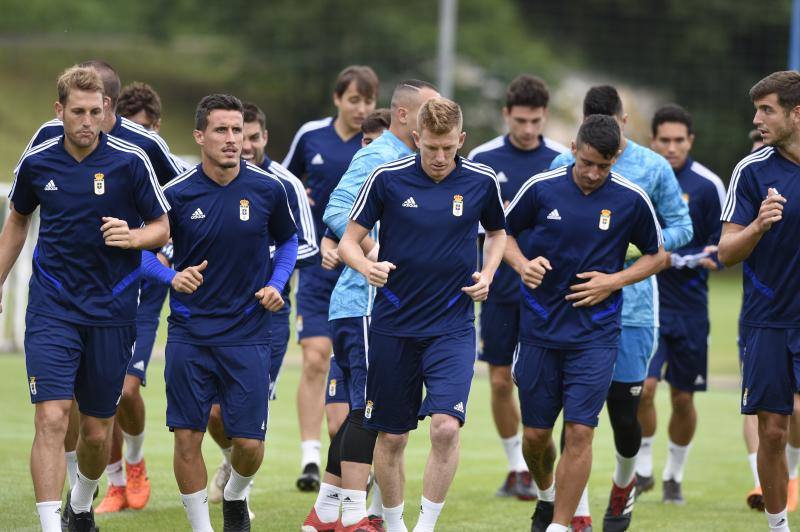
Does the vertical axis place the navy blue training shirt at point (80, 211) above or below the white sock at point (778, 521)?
above

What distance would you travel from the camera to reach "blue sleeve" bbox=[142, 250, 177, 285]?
6805 millimetres

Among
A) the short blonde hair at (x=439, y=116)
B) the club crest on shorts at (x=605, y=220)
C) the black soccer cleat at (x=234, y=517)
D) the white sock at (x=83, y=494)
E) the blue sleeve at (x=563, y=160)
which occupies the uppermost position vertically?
the short blonde hair at (x=439, y=116)

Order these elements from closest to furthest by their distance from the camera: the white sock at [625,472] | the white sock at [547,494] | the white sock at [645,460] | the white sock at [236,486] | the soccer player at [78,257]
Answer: the soccer player at [78,257] < the white sock at [236,486] < the white sock at [547,494] < the white sock at [625,472] < the white sock at [645,460]

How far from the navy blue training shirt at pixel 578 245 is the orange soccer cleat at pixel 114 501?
2960mm

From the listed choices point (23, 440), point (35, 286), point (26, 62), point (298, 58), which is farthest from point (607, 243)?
point (26, 62)

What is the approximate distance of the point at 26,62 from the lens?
34594 millimetres

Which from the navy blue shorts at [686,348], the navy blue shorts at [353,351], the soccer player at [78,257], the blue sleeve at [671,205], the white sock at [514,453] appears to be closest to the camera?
the soccer player at [78,257]

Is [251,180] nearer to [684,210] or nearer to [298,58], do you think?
[684,210]

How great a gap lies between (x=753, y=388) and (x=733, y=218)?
0.95 m

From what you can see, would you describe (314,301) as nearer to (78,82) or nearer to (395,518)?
(395,518)

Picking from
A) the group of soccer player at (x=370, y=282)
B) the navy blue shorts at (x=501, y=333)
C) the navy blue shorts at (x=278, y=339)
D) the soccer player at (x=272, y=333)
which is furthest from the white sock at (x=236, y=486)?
the navy blue shorts at (x=501, y=333)

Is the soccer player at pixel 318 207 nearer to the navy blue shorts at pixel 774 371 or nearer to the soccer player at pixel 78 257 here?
the soccer player at pixel 78 257

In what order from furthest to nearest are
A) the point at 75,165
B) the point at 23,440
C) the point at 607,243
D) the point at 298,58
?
A: the point at 298,58
the point at 23,440
the point at 607,243
the point at 75,165

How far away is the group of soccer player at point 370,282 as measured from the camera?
6766 millimetres
